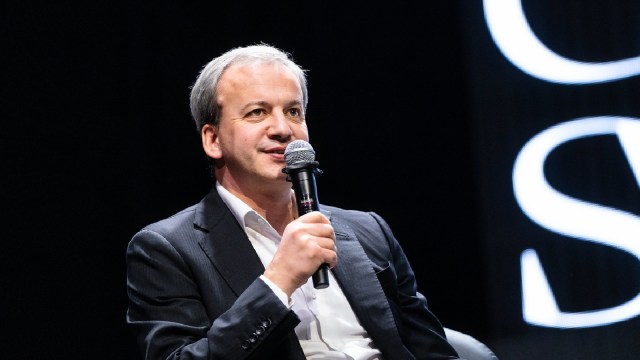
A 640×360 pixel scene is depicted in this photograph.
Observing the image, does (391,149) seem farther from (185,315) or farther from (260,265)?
(185,315)

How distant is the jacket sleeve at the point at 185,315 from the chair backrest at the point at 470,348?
0.72m

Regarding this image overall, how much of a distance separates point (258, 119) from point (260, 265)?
393 millimetres

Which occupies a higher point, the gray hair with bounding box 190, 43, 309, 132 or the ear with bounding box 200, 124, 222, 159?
the gray hair with bounding box 190, 43, 309, 132

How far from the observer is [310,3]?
11.0ft

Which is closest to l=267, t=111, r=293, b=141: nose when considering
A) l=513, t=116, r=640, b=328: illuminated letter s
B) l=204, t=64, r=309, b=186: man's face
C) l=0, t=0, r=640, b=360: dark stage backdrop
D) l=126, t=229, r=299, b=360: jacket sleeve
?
l=204, t=64, r=309, b=186: man's face

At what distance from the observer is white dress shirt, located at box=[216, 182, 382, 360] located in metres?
1.89

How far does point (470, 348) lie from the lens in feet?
7.34

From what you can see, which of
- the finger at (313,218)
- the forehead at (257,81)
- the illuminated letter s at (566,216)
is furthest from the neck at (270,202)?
the illuminated letter s at (566,216)

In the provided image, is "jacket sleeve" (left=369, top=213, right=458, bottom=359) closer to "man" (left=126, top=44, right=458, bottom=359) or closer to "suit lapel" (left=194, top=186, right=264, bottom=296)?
"man" (left=126, top=44, right=458, bottom=359)

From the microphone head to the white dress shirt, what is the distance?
0.95 feet

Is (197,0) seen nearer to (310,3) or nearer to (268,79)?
(310,3)

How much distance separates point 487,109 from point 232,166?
1497 mm

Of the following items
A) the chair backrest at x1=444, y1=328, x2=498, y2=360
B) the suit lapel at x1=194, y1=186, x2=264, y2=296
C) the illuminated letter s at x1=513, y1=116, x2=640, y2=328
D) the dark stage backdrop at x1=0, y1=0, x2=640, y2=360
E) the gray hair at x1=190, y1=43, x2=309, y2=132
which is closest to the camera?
the suit lapel at x1=194, y1=186, x2=264, y2=296

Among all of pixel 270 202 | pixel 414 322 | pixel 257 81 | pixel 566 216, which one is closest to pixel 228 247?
pixel 270 202
